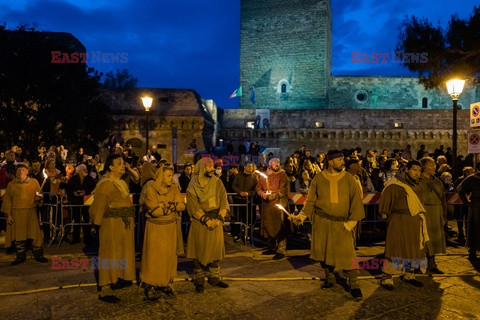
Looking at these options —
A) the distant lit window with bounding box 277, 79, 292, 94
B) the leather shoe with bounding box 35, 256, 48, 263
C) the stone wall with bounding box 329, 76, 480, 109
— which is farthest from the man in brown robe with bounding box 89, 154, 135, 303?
the stone wall with bounding box 329, 76, 480, 109

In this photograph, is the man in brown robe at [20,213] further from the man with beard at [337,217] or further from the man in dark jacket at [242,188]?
the man with beard at [337,217]

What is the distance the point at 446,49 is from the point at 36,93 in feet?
53.1

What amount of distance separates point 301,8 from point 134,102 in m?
22.9

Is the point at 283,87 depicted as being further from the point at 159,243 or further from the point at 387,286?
the point at 159,243

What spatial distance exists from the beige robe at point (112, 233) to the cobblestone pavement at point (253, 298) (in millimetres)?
335

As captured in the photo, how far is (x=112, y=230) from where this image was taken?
16.2 ft

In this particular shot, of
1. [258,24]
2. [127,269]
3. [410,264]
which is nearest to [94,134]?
[127,269]

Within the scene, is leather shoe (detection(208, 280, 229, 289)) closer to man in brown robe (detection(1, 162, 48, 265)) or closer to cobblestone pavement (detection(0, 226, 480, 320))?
cobblestone pavement (detection(0, 226, 480, 320))

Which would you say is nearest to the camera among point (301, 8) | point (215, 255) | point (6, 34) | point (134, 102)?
point (215, 255)

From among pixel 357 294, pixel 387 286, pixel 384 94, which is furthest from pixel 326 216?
pixel 384 94

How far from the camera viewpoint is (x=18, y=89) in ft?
51.4

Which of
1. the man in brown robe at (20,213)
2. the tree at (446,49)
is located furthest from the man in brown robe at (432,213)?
the tree at (446,49)

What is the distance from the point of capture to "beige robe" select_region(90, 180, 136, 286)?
4875 millimetres

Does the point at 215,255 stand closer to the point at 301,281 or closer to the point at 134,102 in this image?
the point at 301,281
